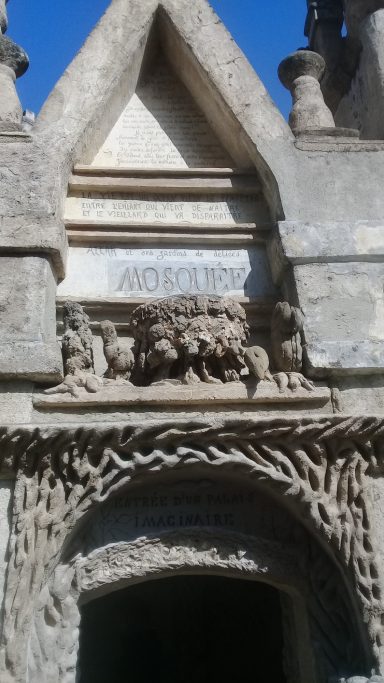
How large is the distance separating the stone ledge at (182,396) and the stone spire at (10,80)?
252cm

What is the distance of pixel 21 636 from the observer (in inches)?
136

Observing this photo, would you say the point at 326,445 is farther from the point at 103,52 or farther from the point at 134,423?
the point at 103,52

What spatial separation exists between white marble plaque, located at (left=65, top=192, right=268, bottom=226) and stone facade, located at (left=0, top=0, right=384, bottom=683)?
0.02 metres

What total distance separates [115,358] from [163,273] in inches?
42.0

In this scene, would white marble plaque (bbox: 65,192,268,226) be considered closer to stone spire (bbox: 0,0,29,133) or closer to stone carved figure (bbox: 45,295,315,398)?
stone spire (bbox: 0,0,29,133)

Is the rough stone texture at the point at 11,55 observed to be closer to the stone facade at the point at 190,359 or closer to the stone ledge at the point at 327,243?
the stone facade at the point at 190,359

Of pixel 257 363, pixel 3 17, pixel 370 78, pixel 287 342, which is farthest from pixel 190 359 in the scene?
pixel 3 17

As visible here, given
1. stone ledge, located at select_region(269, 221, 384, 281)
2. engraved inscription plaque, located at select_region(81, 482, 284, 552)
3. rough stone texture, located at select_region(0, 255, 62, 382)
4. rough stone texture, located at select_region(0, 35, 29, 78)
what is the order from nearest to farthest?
engraved inscription plaque, located at select_region(81, 482, 284, 552) < rough stone texture, located at select_region(0, 255, 62, 382) < stone ledge, located at select_region(269, 221, 384, 281) < rough stone texture, located at select_region(0, 35, 29, 78)

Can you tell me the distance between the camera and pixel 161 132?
6.09 m

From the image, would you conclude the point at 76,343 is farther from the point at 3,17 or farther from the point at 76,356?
the point at 3,17

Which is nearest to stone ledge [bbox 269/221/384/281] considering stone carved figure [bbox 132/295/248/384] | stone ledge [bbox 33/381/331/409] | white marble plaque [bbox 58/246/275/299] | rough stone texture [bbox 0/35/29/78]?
white marble plaque [bbox 58/246/275/299]

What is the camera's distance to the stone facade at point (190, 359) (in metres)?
3.78

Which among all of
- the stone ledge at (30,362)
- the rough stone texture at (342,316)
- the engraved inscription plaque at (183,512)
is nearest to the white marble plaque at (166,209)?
the rough stone texture at (342,316)

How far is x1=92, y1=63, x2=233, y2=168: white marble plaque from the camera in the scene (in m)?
5.89
